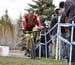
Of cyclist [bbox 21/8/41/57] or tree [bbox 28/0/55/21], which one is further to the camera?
tree [bbox 28/0/55/21]

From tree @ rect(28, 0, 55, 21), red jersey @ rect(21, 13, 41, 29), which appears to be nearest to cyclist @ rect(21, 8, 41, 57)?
red jersey @ rect(21, 13, 41, 29)

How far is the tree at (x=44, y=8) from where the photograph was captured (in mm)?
36844

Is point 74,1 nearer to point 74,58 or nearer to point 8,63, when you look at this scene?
point 74,58

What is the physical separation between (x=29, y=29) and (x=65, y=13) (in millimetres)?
3192

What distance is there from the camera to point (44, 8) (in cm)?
3831

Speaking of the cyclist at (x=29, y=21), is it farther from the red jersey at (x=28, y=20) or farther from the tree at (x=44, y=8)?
the tree at (x=44, y=8)

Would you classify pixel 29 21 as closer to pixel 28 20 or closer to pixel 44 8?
pixel 28 20

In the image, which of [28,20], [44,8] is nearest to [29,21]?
[28,20]

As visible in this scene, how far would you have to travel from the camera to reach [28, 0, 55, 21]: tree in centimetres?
3684

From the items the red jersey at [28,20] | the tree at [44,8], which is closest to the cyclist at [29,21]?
the red jersey at [28,20]

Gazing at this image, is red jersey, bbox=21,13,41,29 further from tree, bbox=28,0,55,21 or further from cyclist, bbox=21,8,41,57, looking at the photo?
tree, bbox=28,0,55,21

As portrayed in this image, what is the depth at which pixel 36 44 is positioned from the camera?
17.0 metres

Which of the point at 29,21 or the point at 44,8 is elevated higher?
the point at 44,8

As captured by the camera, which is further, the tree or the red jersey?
the tree
